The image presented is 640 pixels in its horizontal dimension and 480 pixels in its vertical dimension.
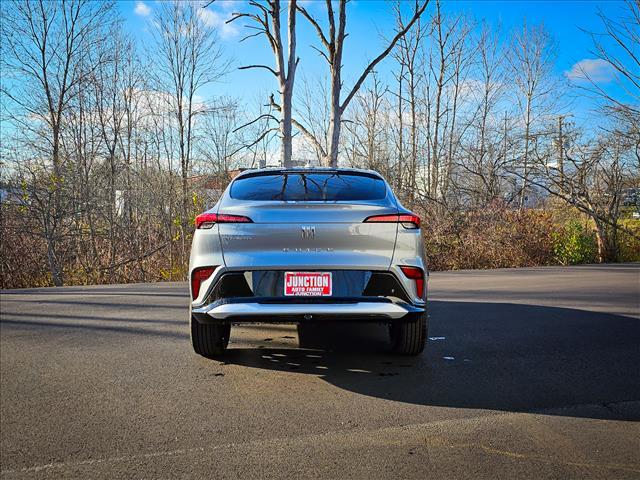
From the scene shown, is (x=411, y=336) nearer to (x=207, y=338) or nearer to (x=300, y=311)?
(x=300, y=311)

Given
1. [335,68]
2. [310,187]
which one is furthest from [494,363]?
[335,68]

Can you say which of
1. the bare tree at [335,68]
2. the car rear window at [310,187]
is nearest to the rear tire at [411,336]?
the car rear window at [310,187]

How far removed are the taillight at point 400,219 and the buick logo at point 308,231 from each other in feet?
1.37

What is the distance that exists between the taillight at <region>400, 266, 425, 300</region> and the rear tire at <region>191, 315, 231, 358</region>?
1.70m

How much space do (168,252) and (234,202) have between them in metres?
12.1

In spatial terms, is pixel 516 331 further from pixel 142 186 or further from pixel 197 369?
pixel 142 186

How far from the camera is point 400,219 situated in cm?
408

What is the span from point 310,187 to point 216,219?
0.86m

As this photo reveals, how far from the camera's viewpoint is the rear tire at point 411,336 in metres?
4.46

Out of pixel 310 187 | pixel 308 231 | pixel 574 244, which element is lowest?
pixel 574 244

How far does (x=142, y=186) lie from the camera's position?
18.9 meters

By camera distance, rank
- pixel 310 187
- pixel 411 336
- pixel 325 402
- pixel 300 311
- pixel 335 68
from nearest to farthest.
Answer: pixel 325 402 < pixel 300 311 < pixel 310 187 < pixel 411 336 < pixel 335 68

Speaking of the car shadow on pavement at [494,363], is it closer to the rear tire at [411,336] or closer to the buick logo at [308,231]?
the rear tire at [411,336]

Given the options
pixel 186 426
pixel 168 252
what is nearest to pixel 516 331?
pixel 186 426
